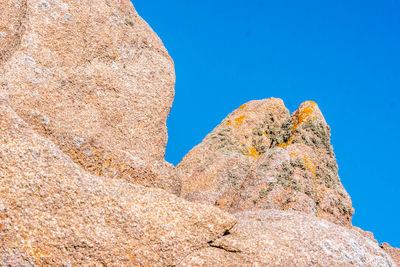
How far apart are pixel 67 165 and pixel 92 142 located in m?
3.14

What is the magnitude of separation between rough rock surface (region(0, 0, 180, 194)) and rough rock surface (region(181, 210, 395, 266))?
156 inches

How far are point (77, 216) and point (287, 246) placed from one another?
5124 mm

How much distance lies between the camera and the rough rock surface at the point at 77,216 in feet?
30.7

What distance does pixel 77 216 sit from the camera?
977 centimetres

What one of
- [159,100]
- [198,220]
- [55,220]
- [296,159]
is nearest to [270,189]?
[296,159]

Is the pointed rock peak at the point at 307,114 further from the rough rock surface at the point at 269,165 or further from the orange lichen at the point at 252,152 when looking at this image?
the orange lichen at the point at 252,152

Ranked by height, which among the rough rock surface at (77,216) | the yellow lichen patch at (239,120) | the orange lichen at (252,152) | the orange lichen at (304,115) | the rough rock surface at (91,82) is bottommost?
the rough rock surface at (77,216)

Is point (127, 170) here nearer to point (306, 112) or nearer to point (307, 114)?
point (307, 114)

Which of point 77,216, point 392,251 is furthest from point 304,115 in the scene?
point 77,216

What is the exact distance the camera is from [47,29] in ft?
49.3

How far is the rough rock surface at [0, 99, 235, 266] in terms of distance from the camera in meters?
9.35

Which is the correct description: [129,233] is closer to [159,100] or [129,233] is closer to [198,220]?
[198,220]

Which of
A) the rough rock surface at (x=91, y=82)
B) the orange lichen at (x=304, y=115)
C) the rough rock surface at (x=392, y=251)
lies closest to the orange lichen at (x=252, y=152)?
the orange lichen at (x=304, y=115)

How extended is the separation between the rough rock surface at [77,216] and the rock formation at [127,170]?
24 millimetres
